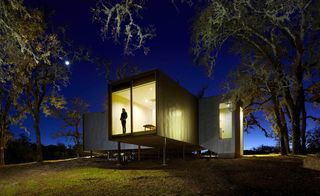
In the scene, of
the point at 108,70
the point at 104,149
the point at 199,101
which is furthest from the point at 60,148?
the point at 199,101

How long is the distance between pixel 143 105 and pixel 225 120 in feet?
13.5

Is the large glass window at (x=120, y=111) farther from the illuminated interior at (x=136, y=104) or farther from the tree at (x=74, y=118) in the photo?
the tree at (x=74, y=118)

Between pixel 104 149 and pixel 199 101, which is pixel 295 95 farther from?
pixel 104 149

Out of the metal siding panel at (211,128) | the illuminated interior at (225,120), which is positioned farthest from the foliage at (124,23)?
the illuminated interior at (225,120)

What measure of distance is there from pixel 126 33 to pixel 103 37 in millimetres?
615

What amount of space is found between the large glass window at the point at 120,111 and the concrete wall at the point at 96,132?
4276 millimetres

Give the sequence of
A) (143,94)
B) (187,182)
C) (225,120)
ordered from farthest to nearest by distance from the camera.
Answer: (225,120), (143,94), (187,182)

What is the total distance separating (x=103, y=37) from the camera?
8.23m

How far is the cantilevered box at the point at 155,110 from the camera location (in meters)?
11.4

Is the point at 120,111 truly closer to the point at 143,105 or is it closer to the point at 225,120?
the point at 143,105

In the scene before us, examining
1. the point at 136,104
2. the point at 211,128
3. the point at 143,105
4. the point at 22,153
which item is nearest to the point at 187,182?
the point at 136,104

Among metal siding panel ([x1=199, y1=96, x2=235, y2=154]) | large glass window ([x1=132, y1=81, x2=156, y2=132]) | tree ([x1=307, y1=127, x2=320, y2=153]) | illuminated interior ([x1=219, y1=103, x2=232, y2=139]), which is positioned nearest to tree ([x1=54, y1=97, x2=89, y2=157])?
large glass window ([x1=132, y1=81, x2=156, y2=132])

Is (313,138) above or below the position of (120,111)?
below

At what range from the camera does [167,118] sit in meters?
11.9
